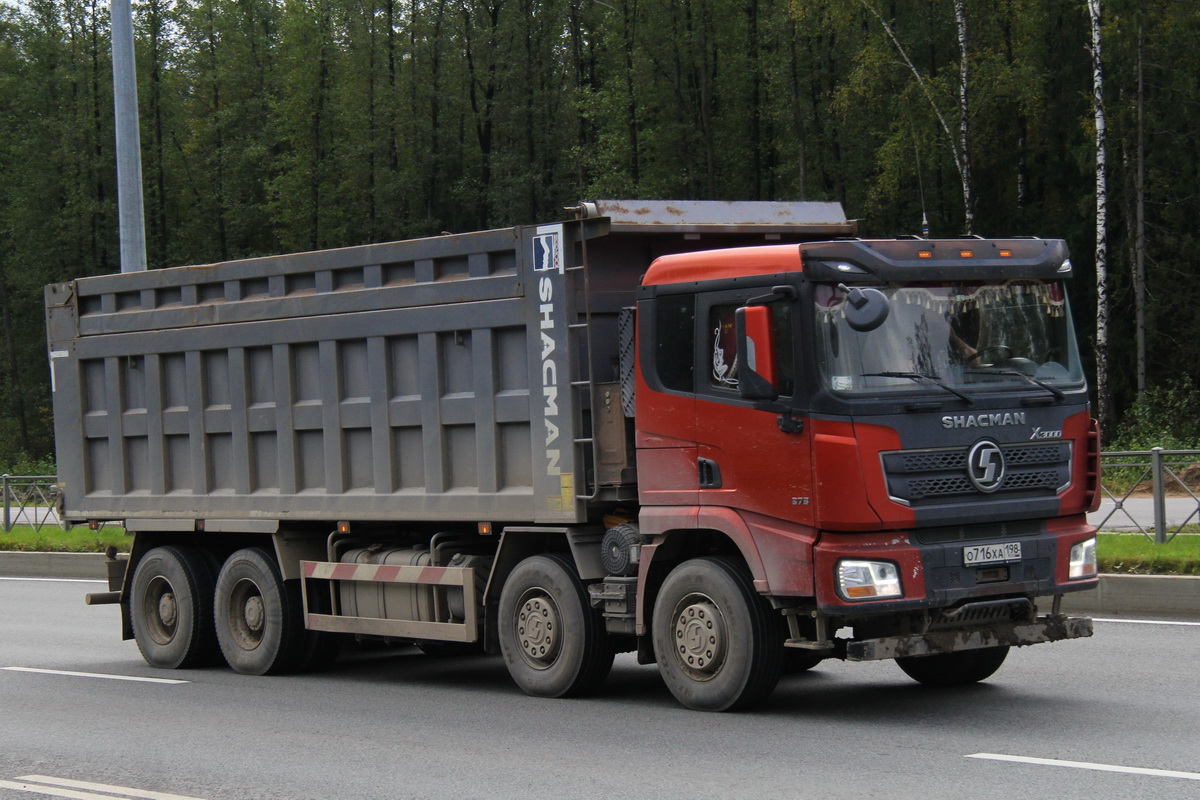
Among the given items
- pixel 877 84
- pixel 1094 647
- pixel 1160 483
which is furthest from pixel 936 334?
pixel 877 84

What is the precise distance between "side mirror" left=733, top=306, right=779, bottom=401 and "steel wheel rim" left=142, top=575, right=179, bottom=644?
6.45 m

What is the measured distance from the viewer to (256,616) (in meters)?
12.4

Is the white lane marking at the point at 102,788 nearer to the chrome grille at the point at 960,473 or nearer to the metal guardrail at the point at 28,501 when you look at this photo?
the chrome grille at the point at 960,473

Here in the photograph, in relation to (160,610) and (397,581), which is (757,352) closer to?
(397,581)

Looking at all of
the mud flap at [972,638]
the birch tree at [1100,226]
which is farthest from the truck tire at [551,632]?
the birch tree at [1100,226]

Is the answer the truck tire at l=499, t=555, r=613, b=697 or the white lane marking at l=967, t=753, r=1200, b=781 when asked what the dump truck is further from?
the white lane marking at l=967, t=753, r=1200, b=781

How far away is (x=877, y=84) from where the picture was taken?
1612 inches

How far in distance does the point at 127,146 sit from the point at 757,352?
12471mm

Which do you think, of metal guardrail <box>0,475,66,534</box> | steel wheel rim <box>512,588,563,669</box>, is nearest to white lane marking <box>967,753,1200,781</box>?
steel wheel rim <box>512,588,563,669</box>

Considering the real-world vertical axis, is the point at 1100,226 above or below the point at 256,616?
above

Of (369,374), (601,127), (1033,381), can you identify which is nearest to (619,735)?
(1033,381)

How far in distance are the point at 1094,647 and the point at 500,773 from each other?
226 inches

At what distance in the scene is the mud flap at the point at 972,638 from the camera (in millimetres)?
8492

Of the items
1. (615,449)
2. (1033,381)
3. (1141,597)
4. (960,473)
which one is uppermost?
(1033,381)
